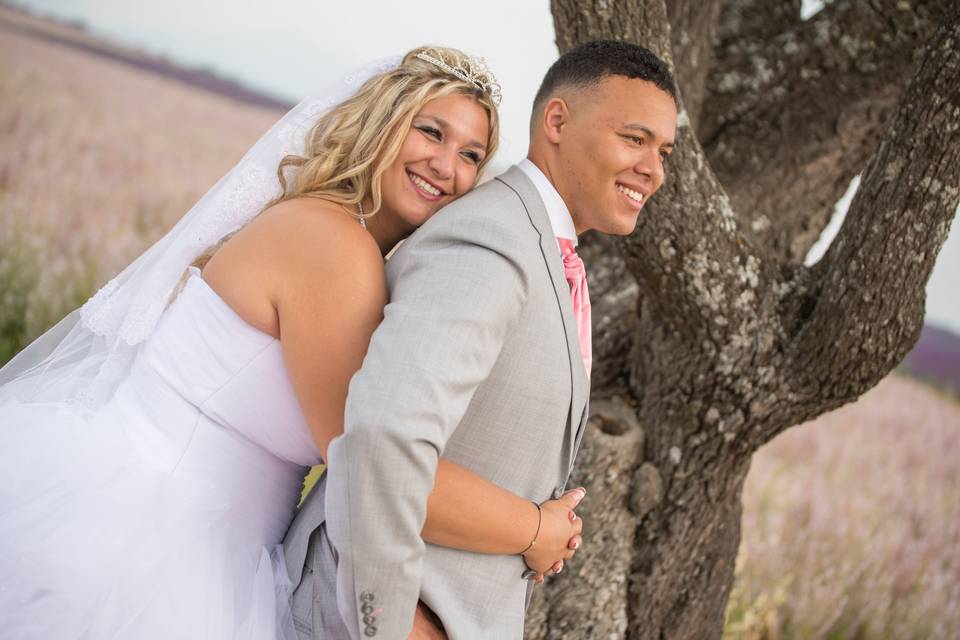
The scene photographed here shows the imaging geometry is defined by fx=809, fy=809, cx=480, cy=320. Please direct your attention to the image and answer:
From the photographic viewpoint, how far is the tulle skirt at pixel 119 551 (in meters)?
1.45

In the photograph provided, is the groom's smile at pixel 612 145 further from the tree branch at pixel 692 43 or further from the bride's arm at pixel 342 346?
the tree branch at pixel 692 43

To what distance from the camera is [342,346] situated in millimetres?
1355

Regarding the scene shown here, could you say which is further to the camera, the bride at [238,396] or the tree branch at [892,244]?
the tree branch at [892,244]

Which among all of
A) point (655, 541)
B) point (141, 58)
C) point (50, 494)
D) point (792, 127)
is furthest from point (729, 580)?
point (141, 58)

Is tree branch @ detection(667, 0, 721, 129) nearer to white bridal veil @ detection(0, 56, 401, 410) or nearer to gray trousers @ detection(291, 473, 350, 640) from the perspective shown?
white bridal veil @ detection(0, 56, 401, 410)

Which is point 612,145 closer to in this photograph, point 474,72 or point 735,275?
point 474,72

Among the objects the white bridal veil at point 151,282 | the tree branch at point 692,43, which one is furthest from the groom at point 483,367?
the tree branch at point 692,43

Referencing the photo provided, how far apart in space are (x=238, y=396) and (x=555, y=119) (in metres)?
0.85

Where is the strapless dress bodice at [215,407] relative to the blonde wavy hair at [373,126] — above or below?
below

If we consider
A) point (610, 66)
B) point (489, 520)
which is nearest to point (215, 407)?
point (489, 520)

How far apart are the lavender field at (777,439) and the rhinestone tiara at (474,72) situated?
8.77 feet

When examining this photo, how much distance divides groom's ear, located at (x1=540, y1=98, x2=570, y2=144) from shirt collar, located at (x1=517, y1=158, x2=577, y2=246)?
8 cm

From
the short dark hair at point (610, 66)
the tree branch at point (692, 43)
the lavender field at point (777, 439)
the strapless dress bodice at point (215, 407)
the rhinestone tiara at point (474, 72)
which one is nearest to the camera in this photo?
the strapless dress bodice at point (215, 407)

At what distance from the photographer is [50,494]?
155 cm
